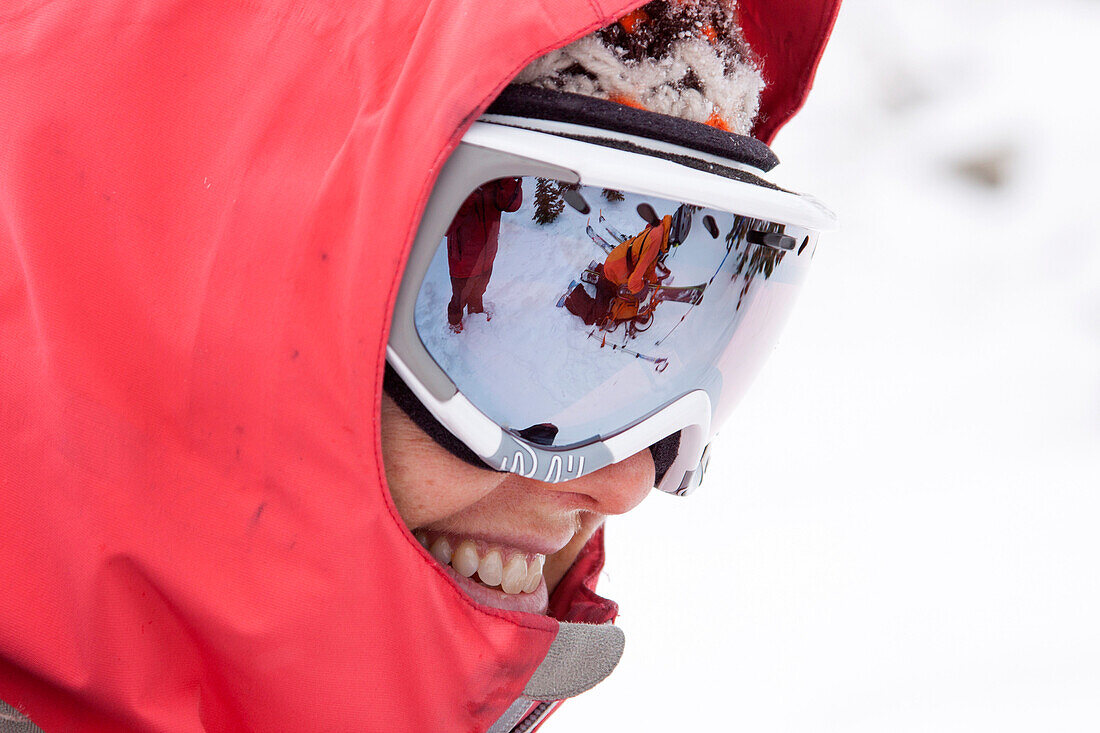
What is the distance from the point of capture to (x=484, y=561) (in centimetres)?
116

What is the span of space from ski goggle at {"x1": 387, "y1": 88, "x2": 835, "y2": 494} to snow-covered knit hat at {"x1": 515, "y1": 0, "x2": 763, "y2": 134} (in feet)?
0.22

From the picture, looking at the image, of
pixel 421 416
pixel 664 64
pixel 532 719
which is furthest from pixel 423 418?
Result: pixel 532 719

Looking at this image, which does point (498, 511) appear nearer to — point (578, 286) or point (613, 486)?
point (613, 486)

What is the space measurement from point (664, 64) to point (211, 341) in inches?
21.7

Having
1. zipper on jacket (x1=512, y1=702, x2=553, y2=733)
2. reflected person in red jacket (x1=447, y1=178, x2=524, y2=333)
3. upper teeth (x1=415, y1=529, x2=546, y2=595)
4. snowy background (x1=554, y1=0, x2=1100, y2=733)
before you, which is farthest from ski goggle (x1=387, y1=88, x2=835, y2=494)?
snowy background (x1=554, y1=0, x2=1100, y2=733)

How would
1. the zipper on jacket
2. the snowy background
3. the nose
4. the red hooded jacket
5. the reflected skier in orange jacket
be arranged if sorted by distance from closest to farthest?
the red hooded jacket
the reflected skier in orange jacket
the nose
the zipper on jacket
the snowy background

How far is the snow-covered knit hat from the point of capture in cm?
93

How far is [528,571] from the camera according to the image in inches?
48.2

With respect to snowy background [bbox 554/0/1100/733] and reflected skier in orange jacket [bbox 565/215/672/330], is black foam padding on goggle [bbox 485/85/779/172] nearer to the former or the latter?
reflected skier in orange jacket [bbox 565/215/672/330]

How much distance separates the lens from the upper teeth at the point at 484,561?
3.76 ft

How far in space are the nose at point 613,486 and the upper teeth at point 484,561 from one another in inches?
4.9

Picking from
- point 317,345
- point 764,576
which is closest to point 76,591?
point 317,345

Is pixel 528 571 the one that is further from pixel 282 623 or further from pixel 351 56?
pixel 351 56

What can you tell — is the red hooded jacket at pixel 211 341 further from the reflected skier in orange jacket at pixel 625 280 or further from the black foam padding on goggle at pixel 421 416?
the reflected skier in orange jacket at pixel 625 280
